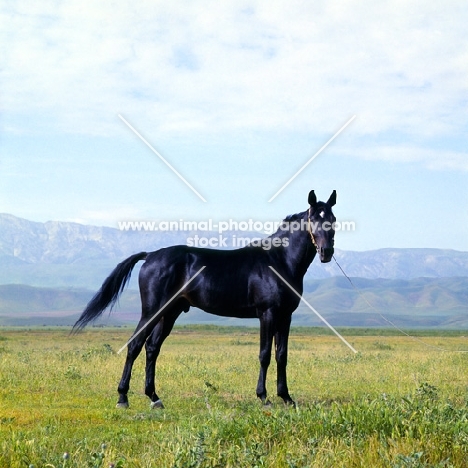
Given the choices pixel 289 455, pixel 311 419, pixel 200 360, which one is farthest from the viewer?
pixel 200 360

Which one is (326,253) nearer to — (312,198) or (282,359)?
(312,198)

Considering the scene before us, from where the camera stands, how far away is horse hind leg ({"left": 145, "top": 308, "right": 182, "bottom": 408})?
11213 millimetres

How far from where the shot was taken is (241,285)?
1115 cm

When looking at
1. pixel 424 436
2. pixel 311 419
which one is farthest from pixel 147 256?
pixel 424 436

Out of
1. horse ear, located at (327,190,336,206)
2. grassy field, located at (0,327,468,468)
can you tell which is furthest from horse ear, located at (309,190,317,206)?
grassy field, located at (0,327,468,468)

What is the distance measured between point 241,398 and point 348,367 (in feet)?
21.5

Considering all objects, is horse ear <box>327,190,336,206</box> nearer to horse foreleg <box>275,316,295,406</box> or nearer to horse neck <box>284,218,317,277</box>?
horse neck <box>284,218,317,277</box>

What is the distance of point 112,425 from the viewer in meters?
9.33

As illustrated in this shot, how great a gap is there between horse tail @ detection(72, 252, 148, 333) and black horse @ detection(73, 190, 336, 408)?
1.92 feet

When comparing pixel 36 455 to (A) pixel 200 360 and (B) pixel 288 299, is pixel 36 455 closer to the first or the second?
(B) pixel 288 299

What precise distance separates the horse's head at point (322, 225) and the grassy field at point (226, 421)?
238cm

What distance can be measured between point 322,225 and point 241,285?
176 cm

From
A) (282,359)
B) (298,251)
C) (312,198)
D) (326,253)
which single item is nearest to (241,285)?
(298,251)

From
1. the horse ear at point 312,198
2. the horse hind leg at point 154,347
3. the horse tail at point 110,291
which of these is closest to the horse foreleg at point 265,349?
the horse hind leg at point 154,347
